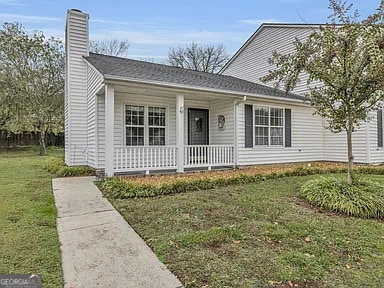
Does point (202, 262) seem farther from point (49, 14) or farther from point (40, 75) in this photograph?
point (40, 75)

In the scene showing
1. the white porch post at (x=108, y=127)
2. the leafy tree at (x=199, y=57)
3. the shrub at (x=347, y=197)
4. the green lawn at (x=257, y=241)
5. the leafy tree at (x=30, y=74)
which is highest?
the leafy tree at (x=199, y=57)

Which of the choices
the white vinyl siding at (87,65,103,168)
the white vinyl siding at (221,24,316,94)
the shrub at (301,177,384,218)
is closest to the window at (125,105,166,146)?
the white vinyl siding at (87,65,103,168)

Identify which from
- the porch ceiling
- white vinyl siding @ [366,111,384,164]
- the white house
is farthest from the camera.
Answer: white vinyl siding @ [366,111,384,164]

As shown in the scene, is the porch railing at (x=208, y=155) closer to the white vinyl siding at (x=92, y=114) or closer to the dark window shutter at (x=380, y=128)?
the white vinyl siding at (x=92, y=114)

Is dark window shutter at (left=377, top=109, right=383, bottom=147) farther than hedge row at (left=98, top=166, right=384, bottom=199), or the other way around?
dark window shutter at (left=377, top=109, right=383, bottom=147)

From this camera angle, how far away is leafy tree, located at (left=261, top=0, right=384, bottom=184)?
5.29 m

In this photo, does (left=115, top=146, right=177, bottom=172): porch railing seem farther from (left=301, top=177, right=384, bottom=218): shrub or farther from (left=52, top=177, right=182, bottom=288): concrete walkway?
(left=301, top=177, right=384, bottom=218): shrub

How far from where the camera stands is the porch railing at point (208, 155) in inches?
363

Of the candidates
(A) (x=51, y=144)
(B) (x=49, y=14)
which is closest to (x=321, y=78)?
(B) (x=49, y=14)

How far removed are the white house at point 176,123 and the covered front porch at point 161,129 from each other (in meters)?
0.03

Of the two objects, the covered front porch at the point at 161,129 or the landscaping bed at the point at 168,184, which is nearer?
the landscaping bed at the point at 168,184

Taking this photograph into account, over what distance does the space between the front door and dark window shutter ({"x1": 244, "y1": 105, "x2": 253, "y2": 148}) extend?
1.83 meters

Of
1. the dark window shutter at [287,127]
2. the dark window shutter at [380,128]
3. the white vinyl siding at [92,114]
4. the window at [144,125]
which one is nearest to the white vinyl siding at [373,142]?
the dark window shutter at [380,128]

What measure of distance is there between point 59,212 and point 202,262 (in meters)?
3.08
